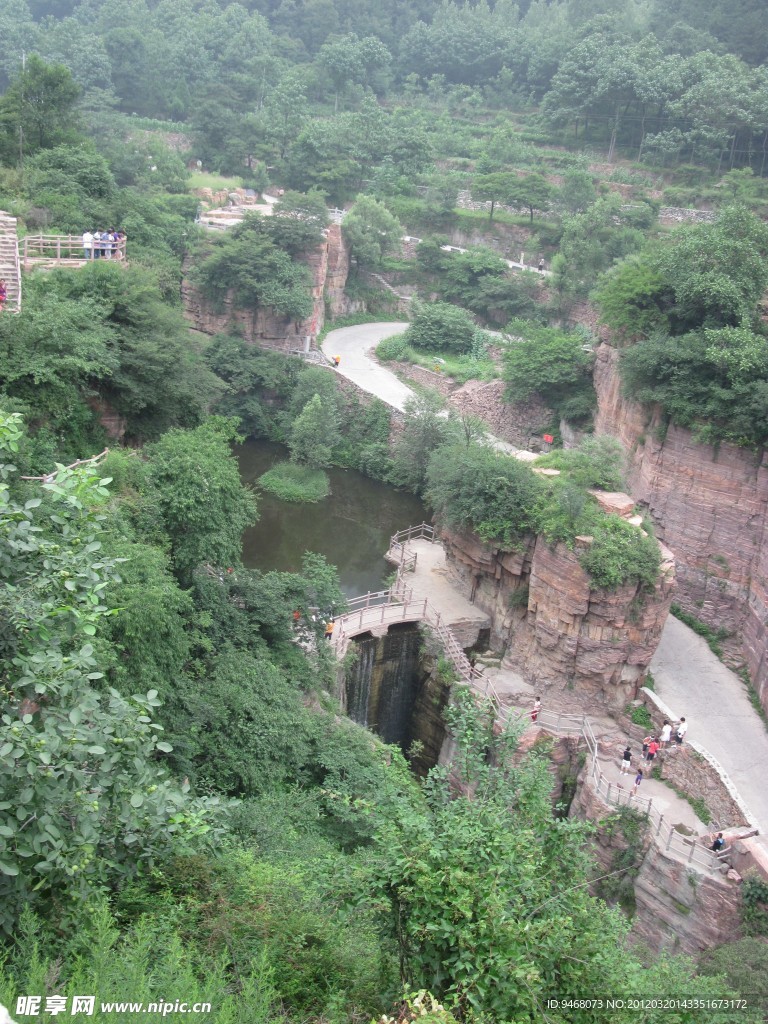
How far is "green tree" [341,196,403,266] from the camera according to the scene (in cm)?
4575

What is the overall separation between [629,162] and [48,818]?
54335 millimetres

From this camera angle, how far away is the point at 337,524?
34.5 metres

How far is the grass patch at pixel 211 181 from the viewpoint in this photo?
2073 inches

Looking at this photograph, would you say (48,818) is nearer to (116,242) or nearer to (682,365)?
(682,365)

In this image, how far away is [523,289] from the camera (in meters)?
45.6

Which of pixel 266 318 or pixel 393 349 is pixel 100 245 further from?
pixel 393 349

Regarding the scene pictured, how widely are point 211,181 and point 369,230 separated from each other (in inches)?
511

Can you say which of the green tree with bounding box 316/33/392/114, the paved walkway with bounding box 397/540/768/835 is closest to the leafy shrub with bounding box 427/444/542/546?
the paved walkway with bounding box 397/540/768/835

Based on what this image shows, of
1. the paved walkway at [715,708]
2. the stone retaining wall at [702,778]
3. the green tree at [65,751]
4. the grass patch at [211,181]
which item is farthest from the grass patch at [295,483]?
the green tree at [65,751]

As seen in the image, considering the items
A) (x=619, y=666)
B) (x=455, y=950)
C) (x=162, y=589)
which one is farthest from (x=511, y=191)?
(x=455, y=950)

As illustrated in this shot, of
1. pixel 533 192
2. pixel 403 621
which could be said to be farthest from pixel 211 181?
pixel 403 621

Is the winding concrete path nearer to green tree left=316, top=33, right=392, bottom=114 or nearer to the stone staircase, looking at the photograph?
the stone staircase

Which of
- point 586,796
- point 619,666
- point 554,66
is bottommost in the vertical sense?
point 586,796

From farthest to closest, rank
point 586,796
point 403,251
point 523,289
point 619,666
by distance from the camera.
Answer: point 403,251 → point 523,289 → point 619,666 → point 586,796
